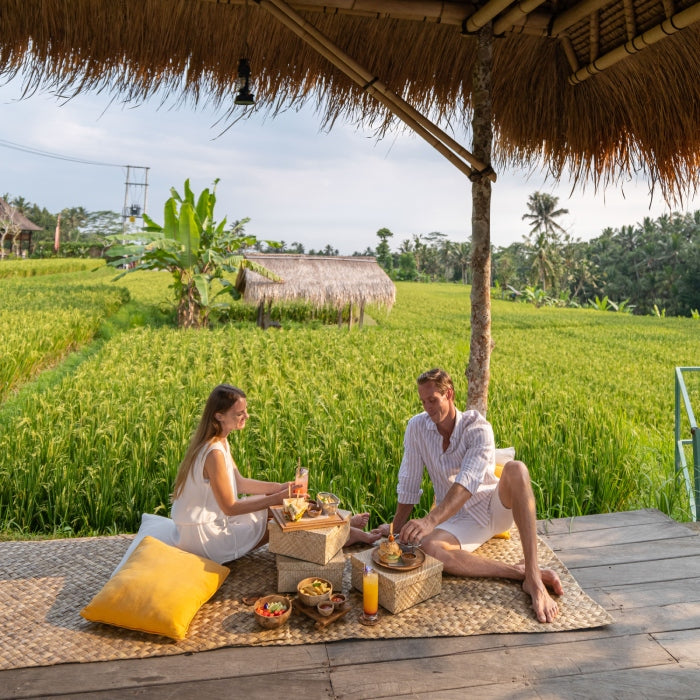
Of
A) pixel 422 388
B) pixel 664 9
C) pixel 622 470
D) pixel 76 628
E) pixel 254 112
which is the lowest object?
pixel 76 628

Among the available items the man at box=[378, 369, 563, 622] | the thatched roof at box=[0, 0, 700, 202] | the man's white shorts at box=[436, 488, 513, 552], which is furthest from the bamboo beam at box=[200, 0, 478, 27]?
the man's white shorts at box=[436, 488, 513, 552]

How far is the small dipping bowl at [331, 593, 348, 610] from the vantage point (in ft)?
6.95

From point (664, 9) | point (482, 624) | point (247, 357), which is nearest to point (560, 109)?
point (664, 9)

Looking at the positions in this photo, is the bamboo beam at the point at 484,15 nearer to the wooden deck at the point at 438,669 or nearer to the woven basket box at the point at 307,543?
the woven basket box at the point at 307,543

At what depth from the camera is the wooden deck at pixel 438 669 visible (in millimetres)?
1714

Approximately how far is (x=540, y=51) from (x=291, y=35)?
1331 mm

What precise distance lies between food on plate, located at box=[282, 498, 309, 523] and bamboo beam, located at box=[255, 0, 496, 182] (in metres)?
1.82

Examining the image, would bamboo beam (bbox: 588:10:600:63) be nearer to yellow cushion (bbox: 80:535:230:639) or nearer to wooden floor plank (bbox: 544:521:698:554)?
wooden floor plank (bbox: 544:521:698:554)

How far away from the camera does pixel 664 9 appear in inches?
99.5

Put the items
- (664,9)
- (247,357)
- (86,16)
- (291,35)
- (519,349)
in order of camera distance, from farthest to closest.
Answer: (519,349), (247,357), (291,35), (86,16), (664,9)

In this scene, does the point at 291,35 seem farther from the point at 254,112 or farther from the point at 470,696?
the point at 470,696

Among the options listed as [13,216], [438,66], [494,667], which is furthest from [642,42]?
[13,216]

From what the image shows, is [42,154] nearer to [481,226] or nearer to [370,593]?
[481,226]

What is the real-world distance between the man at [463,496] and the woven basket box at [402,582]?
4.6 inches
